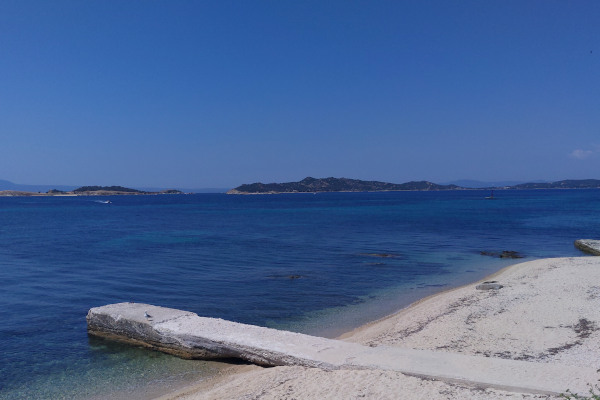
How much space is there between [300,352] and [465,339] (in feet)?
13.9

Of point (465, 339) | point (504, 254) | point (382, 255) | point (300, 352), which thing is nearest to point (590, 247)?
point (504, 254)

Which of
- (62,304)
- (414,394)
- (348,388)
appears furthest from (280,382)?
(62,304)

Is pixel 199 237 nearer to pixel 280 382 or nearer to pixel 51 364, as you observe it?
pixel 51 364

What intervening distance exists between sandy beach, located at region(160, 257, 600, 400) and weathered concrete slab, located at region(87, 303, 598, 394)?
0.23m

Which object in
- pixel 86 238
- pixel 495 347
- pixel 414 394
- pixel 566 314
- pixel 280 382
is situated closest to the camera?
pixel 414 394

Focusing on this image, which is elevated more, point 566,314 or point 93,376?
point 566,314

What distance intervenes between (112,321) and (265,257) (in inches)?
598

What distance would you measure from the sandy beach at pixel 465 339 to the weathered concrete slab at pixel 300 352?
23cm

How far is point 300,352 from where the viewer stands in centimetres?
919

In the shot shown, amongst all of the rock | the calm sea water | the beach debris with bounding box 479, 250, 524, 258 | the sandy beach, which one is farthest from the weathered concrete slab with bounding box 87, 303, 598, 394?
the beach debris with bounding box 479, 250, 524, 258

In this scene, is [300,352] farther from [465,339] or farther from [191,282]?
[191,282]

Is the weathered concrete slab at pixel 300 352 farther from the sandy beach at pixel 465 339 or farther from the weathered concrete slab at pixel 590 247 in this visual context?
the weathered concrete slab at pixel 590 247

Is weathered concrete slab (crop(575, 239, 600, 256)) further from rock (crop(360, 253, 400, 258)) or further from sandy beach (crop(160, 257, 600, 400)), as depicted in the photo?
rock (crop(360, 253, 400, 258))

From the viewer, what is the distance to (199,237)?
38.4 m
